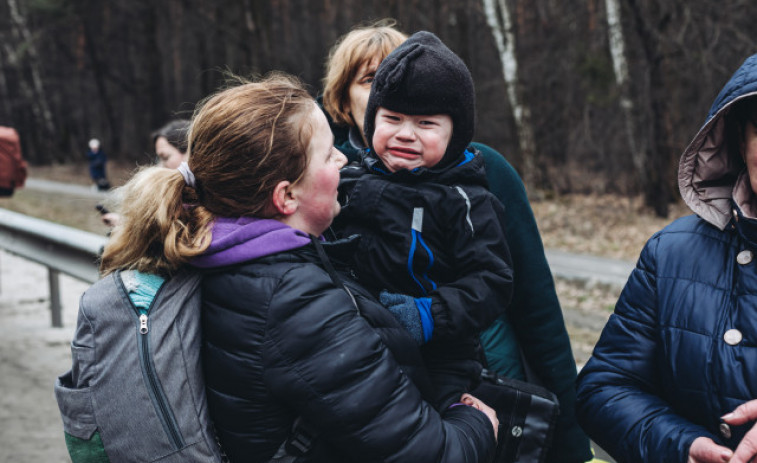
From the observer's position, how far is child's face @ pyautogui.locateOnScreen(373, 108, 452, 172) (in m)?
2.37

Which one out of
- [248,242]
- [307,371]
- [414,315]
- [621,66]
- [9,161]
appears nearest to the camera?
[307,371]

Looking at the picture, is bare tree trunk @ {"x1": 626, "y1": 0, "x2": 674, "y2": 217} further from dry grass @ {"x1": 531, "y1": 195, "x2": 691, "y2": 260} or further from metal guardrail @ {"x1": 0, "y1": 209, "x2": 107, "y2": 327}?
metal guardrail @ {"x1": 0, "y1": 209, "x2": 107, "y2": 327}

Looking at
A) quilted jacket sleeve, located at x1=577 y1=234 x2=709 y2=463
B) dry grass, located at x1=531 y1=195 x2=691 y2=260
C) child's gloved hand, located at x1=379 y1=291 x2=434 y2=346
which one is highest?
child's gloved hand, located at x1=379 y1=291 x2=434 y2=346

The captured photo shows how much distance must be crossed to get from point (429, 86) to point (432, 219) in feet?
1.43

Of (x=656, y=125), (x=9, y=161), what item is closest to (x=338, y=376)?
(x=9, y=161)

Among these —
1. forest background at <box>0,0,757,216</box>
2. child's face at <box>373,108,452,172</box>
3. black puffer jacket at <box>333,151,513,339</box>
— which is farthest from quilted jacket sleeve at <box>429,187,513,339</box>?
forest background at <box>0,0,757,216</box>

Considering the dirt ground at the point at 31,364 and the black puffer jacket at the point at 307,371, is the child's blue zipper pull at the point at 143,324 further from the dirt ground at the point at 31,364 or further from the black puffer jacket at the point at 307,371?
the dirt ground at the point at 31,364

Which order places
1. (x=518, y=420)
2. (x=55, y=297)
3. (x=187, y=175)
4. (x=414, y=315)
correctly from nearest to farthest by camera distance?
(x=187, y=175) → (x=414, y=315) → (x=518, y=420) → (x=55, y=297)

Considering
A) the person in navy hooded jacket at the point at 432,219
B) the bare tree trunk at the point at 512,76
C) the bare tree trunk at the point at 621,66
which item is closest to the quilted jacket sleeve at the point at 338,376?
the person in navy hooded jacket at the point at 432,219

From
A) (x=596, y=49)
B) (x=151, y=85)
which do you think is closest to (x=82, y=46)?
(x=151, y=85)

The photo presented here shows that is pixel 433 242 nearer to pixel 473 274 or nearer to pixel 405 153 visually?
pixel 473 274

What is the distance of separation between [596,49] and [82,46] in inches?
1237

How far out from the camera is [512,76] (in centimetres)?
1817

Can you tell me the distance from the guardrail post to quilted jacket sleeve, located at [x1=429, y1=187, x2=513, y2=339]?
5095 millimetres
